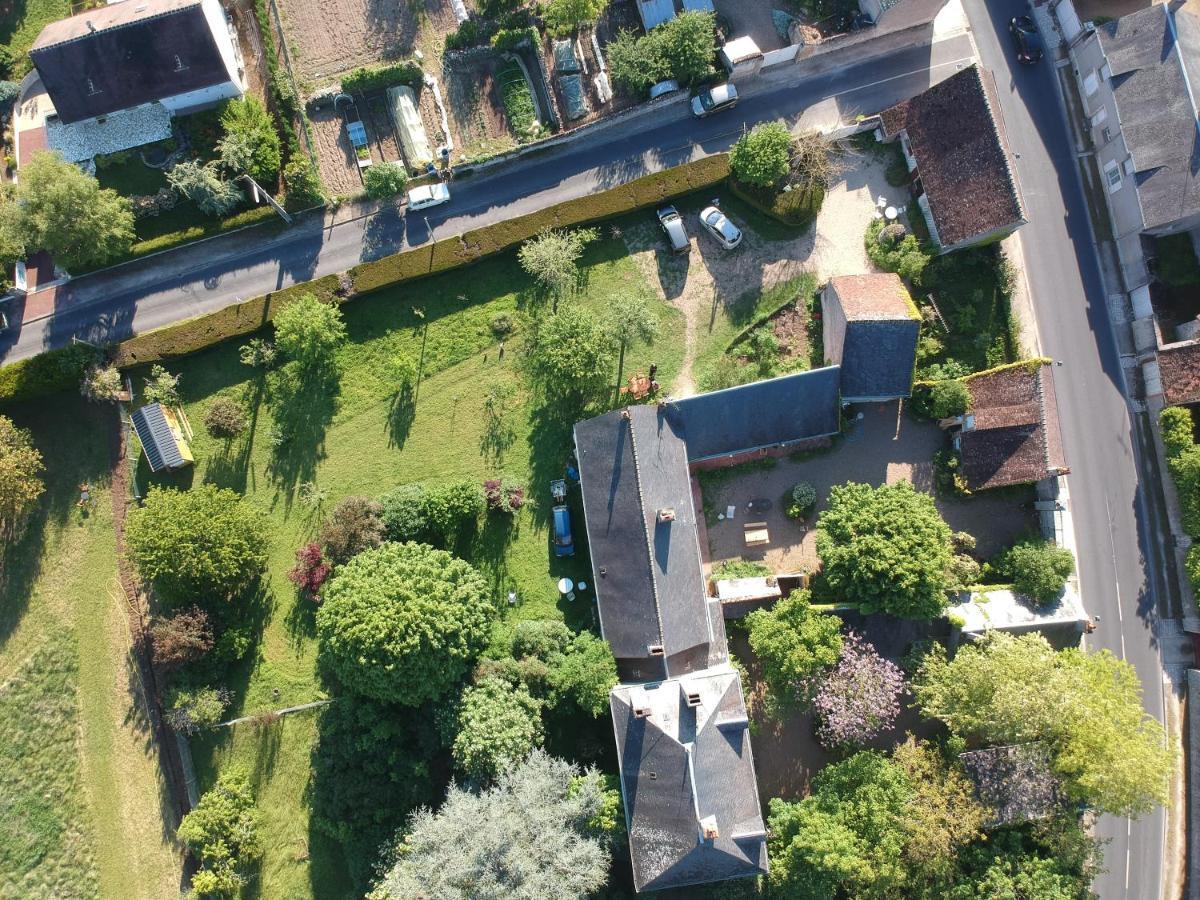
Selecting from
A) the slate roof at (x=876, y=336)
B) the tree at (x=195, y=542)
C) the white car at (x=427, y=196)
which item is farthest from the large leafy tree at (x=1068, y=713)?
the white car at (x=427, y=196)

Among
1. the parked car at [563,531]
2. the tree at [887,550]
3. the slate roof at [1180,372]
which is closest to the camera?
the tree at [887,550]

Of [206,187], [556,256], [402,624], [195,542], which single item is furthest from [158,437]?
[556,256]

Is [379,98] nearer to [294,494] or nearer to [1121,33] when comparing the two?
[294,494]

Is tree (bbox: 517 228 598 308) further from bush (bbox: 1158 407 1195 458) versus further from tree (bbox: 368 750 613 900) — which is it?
bush (bbox: 1158 407 1195 458)

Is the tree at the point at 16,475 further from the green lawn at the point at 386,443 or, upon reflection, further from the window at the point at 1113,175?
the window at the point at 1113,175

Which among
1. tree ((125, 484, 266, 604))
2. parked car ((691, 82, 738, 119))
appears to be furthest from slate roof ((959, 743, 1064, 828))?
tree ((125, 484, 266, 604))

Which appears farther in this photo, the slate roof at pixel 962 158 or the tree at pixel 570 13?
the tree at pixel 570 13

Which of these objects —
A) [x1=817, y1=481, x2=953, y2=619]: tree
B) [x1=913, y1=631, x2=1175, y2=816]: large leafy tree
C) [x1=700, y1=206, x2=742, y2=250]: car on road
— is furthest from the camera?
[x1=700, y1=206, x2=742, y2=250]: car on road
